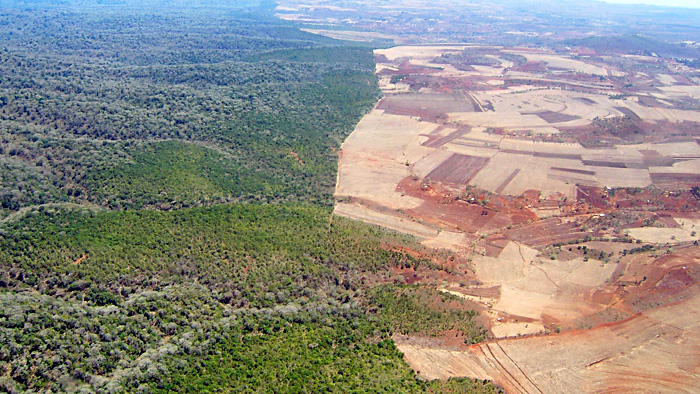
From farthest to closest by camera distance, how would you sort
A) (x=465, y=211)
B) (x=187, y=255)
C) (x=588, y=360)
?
(x=465, y=211)
(x=187, y=255)
(x=588, y=360)

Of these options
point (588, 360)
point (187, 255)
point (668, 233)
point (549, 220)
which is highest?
point (668, 233)

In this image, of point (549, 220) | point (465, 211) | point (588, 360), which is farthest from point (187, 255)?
point (549, 220)

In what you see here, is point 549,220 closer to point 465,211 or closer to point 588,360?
point 465,211

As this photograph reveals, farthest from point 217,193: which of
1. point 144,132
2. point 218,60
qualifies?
point 218,60

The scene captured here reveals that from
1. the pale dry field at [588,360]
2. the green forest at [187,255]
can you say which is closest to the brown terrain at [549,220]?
the pale dry field at [588,360]

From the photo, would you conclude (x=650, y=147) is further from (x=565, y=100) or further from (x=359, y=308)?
(x=359, y=308)

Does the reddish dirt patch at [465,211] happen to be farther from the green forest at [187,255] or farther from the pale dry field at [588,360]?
the pale dry field at [588,360]

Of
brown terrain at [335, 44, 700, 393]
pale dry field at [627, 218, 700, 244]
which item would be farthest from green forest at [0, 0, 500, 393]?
pale dry field at [627, 218, 700, 244]
